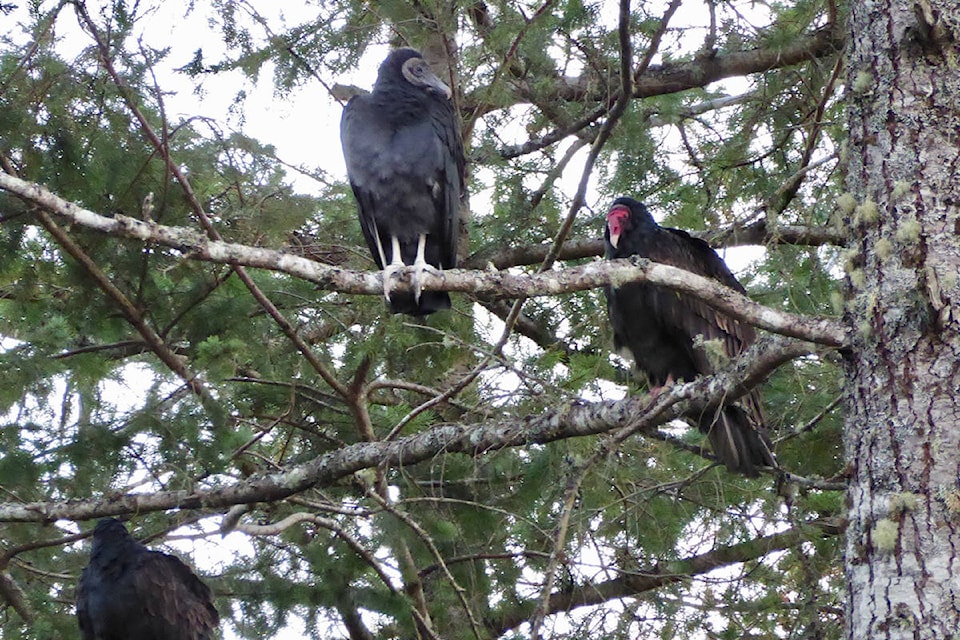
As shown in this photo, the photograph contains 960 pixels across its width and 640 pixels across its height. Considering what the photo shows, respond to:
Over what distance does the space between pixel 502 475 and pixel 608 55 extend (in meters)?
1.51

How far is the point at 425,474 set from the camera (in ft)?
14.4

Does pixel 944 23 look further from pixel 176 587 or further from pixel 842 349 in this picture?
pixel 176 587

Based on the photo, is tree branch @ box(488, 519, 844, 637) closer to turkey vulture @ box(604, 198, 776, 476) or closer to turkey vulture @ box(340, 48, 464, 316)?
turkey vulture @ box(604, 198, 776, 476)

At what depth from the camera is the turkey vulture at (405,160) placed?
4.28 m

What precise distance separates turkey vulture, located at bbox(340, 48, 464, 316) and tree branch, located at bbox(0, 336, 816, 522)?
89 centimetres

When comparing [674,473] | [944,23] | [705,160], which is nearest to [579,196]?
[944,23]

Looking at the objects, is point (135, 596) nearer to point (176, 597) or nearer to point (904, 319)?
point (176, 597)

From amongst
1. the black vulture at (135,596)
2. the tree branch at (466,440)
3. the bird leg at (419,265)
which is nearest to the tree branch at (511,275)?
the tree branch at (466,440)

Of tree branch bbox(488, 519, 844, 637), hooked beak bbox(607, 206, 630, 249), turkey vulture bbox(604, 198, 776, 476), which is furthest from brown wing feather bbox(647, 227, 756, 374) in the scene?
tree branch bbox(488, 519, 844, 637)

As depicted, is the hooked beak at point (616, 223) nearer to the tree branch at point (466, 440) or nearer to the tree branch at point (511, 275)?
the tree branch at point (466, 440)

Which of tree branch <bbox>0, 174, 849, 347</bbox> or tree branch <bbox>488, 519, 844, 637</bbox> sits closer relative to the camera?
tree branch <bbox>0, 174, 849, 347</bbox>

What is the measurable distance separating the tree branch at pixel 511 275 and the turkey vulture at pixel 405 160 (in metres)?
1.44

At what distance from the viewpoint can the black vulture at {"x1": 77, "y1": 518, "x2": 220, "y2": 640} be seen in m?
4.22

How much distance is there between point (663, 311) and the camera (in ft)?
12.7
